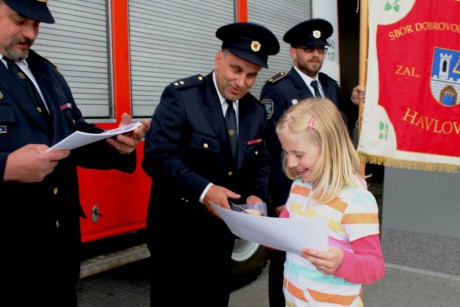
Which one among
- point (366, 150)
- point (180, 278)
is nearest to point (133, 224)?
point (180, 278)

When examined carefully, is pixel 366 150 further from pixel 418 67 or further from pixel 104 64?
pixel 104 64

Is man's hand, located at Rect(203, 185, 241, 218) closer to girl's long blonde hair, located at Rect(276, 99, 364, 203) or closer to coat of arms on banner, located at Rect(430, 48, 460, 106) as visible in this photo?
girl's long blonde hair, located at Rect(276, 99, 364, 203)

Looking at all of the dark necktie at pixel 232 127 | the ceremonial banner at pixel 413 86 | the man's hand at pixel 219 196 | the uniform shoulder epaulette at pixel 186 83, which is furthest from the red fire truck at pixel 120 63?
the ceremonial banner at pixel 413 86

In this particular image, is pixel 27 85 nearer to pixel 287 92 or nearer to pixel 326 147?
pixel 326 147

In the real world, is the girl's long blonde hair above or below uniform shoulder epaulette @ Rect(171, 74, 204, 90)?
below

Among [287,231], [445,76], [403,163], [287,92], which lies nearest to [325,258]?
[287,231]

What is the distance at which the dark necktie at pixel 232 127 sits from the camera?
2.29 metres

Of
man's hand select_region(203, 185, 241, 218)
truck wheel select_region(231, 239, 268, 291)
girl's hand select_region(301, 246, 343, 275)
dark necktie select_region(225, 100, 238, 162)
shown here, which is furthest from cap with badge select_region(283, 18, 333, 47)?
girl's hand select_region(301, 246, 343, 275)

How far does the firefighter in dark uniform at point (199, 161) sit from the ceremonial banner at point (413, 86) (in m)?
1.46

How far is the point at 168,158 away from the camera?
6.94ft

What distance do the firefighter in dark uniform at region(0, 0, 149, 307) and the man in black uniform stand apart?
43.1 inches

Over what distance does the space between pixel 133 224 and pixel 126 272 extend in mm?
1477

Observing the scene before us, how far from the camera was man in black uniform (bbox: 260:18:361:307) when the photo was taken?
9.34 feet

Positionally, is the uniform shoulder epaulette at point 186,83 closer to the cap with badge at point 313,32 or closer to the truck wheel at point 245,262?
the cap with badge at point 313,32
